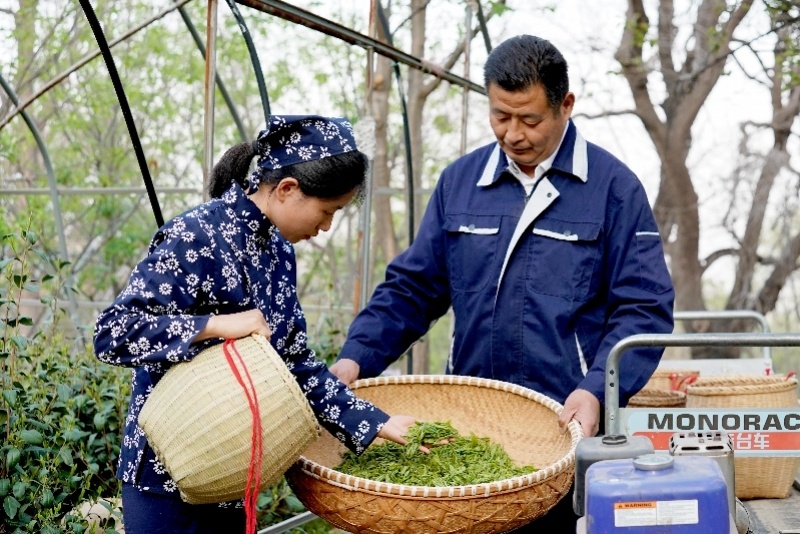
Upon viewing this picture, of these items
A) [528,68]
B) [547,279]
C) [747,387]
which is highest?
[528,68]

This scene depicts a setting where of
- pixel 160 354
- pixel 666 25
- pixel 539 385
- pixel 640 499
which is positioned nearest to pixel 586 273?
pixel 539 385

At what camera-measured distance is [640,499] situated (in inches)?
79.6

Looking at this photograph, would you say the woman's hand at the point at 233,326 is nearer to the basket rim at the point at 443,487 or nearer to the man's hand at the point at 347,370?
the basket rim at the point at 443,487

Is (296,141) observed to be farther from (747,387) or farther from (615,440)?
(747,387)

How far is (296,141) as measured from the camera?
254cm

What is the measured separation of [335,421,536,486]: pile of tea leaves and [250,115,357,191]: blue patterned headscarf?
0.79 meters

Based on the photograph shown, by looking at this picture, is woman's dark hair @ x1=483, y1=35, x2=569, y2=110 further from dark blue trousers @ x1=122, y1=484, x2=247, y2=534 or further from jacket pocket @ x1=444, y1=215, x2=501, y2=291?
dark blue trousers @ x1=122, y1=484, x2=247, y2=534

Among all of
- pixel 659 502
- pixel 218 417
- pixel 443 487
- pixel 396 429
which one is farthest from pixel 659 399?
pixel 218 417

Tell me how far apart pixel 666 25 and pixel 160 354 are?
8.79 metres

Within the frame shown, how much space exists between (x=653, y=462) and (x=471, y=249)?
1224mm

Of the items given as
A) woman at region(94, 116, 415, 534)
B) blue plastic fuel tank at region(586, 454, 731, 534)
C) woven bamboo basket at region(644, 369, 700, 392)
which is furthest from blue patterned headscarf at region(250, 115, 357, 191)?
woven bamboo basket at region(644, 369, 700, 392)

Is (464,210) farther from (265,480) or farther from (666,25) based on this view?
(666,25)

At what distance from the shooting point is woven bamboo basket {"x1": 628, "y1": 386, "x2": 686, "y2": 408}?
4020 millimetres

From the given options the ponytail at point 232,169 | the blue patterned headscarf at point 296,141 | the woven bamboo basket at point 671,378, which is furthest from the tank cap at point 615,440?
the woven bamboo basket at point 671,378
